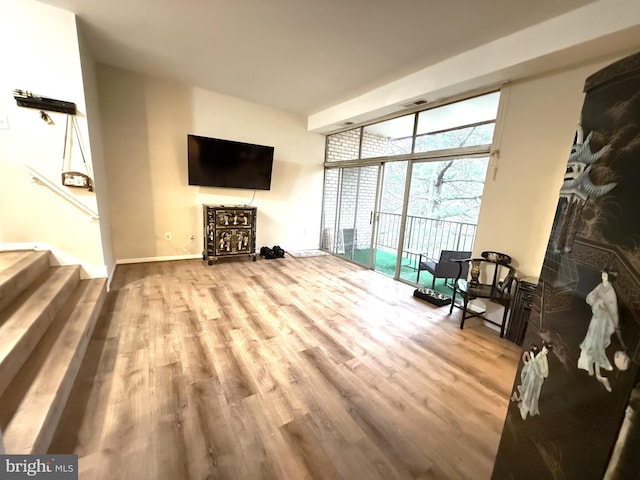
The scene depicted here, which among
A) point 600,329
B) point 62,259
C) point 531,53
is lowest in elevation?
point 62,259

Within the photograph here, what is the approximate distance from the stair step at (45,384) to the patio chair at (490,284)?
10.1ft

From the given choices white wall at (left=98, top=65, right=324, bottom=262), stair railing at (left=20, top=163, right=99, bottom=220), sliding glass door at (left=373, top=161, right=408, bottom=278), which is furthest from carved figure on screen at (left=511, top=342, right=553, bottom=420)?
white wall at (left=98, top=65, right=324, bottom=262)

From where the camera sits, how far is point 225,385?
172 centimetres

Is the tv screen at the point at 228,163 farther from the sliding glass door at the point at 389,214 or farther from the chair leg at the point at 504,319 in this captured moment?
the chair leg at the point at 504,319

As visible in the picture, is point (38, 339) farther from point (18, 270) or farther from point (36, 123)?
point (36, 123)

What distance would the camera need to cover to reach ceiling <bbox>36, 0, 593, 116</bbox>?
6.86 ft

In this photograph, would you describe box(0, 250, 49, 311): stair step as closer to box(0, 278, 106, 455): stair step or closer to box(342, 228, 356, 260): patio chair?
box(0, 278, 106, 455): stair step

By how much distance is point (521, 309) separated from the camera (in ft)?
7.95

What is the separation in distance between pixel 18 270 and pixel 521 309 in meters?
4.32

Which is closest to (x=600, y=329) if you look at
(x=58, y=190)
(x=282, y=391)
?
(x=282, y=391)

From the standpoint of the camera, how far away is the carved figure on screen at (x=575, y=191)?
82 centimetres

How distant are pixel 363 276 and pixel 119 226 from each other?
3821mm

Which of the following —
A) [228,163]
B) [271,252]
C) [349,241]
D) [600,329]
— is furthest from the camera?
[349,241]

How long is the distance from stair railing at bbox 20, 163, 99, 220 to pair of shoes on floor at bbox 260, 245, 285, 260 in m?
2.61
